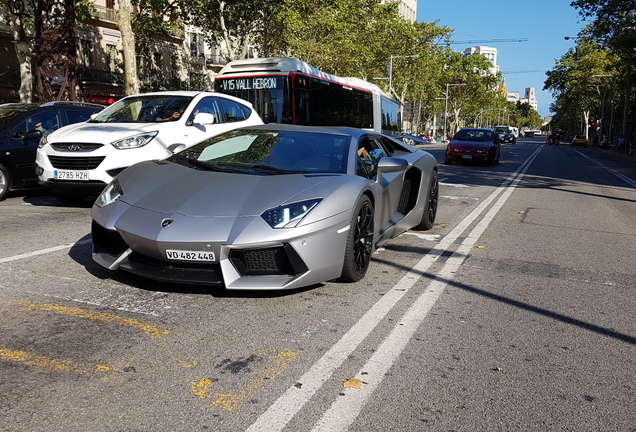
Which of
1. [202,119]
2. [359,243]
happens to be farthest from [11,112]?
[359,243]

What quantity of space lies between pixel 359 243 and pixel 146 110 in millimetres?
5810

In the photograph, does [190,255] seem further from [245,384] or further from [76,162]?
[76,162]

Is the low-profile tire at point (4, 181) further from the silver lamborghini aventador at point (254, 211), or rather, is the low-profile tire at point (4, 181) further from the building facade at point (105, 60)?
the building facade at point (105, 60)

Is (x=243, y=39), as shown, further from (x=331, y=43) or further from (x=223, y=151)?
(x=223, y=151)

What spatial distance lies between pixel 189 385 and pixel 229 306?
4.04ft

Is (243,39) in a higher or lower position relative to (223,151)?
higher

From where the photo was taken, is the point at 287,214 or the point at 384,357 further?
the point at 287,214

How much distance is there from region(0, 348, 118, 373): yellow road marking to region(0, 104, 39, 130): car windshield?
7.71 meters

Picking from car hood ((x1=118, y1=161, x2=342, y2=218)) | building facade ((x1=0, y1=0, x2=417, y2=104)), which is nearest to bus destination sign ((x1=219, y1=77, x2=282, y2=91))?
building facade ((x1=0, y1=0, x2=417, y2=104))

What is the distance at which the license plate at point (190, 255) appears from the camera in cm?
391

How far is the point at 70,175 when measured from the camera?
812 cm

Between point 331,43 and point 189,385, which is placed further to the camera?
point 331,43

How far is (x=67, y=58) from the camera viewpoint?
21.0 metres

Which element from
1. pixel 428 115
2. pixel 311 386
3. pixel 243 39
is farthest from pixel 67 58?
pixel 428 115
